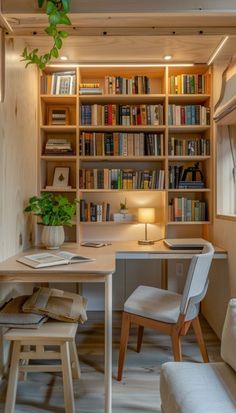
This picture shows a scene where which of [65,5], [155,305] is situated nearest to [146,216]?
[155,305]

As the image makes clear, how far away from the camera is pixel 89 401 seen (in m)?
1.77

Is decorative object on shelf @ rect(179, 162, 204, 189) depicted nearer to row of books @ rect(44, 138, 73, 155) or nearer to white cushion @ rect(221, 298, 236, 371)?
row of books @ rect(44, 138, 73, 155)

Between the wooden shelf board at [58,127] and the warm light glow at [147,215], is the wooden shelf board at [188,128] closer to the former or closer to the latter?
the warm light glow at [147,215]

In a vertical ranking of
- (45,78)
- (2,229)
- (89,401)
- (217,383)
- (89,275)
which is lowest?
(89,401)

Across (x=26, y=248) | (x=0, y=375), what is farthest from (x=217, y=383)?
(x=26, y=248)

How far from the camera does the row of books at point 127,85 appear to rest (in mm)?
2809

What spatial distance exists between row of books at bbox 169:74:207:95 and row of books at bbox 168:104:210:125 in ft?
0.43

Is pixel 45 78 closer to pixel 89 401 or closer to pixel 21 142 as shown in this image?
pixel 21 142

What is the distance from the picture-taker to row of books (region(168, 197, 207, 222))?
9.39 feet

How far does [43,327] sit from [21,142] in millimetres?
1341

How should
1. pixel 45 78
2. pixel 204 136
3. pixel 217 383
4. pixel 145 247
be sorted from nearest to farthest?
pixel 217 383 → pixel 145 247 → pixel 45 78 → pixel 204 136

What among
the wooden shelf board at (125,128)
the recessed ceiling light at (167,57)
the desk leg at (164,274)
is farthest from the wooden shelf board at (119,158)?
the desk leg at (164,274)

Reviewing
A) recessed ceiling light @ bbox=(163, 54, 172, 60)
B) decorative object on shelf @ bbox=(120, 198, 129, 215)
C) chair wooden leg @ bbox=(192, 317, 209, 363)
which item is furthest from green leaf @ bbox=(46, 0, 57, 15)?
chair wooden leg @ bbox=(192, 317, 209, 363)

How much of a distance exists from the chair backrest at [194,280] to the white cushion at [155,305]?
100mm
